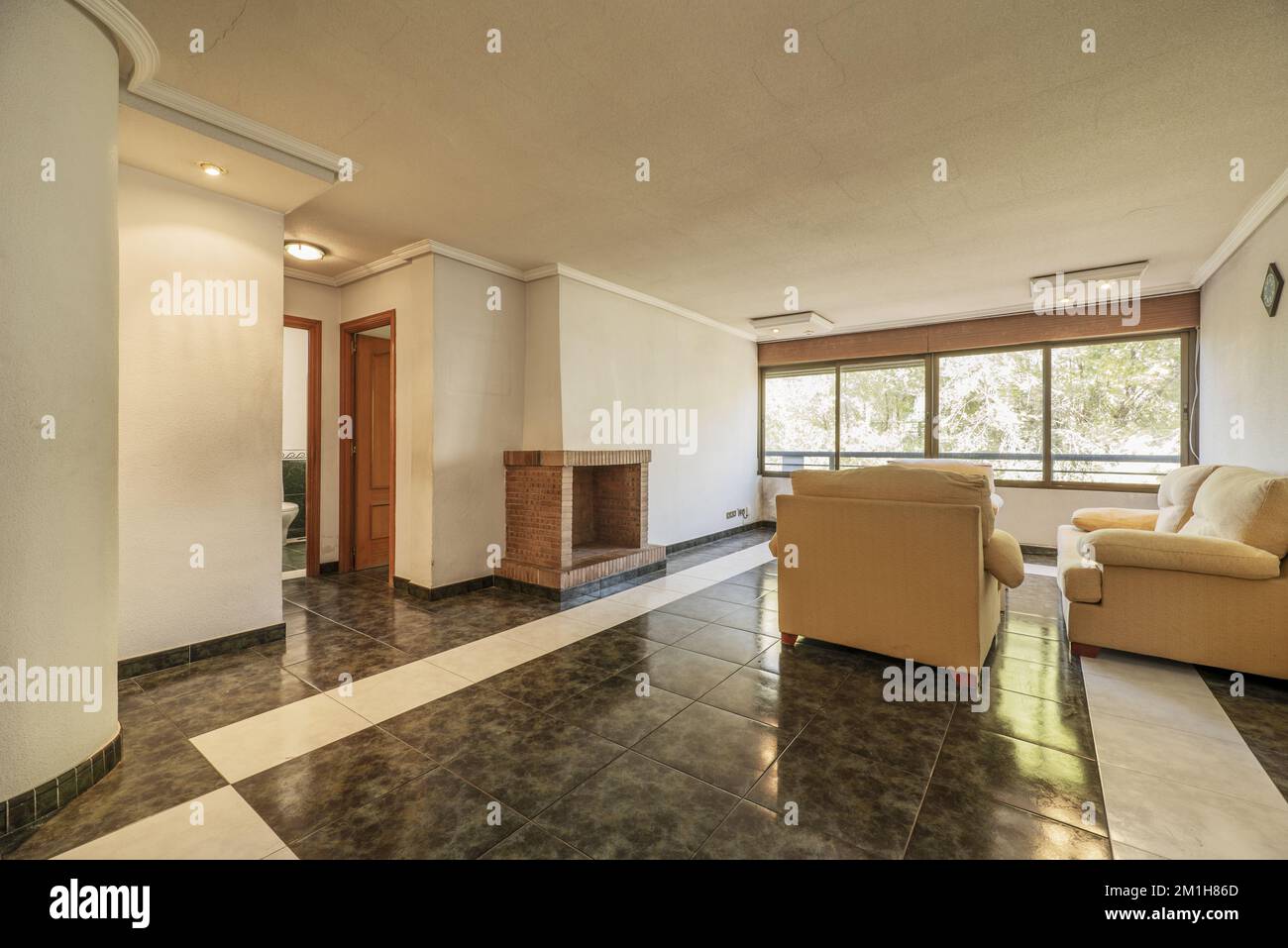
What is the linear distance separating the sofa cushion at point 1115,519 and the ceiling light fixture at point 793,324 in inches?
129

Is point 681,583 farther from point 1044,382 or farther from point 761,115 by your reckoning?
point 1044,382

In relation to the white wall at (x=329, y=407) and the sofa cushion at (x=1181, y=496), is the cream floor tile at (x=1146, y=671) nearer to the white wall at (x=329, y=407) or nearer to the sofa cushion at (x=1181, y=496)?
the sofa cushion at (x=1181, y=496)

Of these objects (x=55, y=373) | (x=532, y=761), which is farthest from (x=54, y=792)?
(x=532, y=761)

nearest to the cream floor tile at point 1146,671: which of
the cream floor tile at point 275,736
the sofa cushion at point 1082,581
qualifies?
the sofa cushion at point 1082,581

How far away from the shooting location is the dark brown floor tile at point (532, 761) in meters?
1.83

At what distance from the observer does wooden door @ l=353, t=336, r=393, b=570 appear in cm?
517

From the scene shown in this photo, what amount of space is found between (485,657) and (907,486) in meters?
2.50

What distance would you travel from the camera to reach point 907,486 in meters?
2.80

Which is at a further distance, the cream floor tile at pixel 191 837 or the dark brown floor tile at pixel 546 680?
the dark brown floor tile at pixel 546 680

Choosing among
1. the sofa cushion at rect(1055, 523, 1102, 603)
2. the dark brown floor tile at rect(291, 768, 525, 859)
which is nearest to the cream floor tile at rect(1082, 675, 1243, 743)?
the sofa cushion at rect(1055, 523, 1102, 603)

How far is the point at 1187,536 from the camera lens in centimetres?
277

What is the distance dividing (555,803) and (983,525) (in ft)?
7.71

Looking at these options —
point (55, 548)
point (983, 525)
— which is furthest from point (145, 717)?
point (983, 525)
